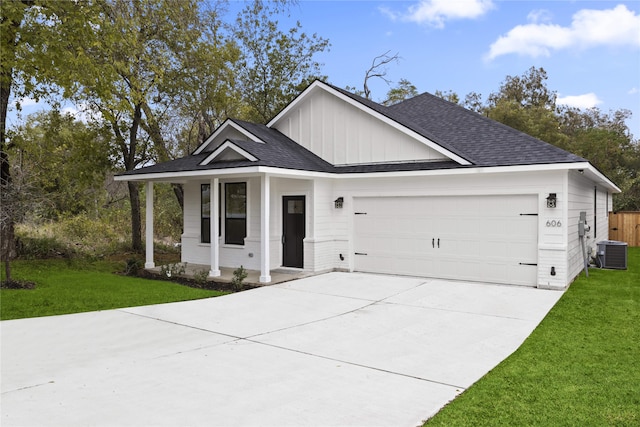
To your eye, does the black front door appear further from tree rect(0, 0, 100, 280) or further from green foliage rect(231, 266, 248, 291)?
tree rect(0, 0, 100, 280)

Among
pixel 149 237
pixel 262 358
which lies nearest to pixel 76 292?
pixel 149 237

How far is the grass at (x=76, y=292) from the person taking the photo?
328 inches

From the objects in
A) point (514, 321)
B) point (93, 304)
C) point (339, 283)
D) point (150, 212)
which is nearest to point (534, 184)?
point (514, 321)

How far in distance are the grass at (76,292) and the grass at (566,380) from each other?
21.0 ft

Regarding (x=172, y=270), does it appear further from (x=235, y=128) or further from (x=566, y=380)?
(x=566, y=380)

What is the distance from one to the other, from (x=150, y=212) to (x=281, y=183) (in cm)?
404

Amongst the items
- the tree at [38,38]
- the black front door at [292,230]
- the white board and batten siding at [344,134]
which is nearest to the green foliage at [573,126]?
the white board and batten siding at [344,134]

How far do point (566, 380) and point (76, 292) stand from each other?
9010mm

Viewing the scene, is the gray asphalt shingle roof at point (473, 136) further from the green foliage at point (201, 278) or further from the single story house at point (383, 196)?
the green foliage at point (201, 278)

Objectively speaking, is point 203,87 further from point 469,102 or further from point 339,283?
point 469,102

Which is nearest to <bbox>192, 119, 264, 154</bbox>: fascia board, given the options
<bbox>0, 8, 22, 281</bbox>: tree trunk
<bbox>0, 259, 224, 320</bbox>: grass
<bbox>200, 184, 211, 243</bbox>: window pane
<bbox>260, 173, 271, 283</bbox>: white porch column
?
<bbox>200, 184, 211, 243</bbox>: window pane

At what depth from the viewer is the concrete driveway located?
4.05 m

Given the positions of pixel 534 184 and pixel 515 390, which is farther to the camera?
pixel 534 184

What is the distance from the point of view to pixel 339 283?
10.9 metres
